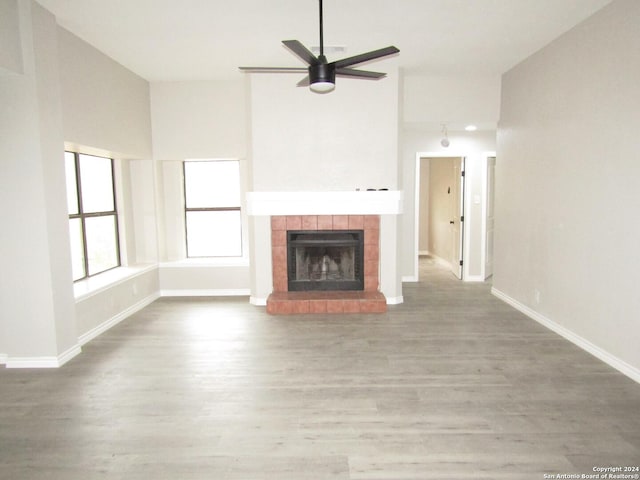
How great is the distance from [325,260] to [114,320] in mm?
2586

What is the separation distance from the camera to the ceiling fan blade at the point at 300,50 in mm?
2490

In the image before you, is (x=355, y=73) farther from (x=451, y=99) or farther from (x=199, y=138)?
(x=199, y=138)

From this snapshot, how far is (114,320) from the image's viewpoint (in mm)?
4434

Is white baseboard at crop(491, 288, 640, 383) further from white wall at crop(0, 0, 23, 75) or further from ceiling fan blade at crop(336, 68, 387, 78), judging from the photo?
white wall at crop(0, 0, 23, 75)

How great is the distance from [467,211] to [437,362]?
3.76 metres

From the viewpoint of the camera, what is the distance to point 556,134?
13.1ft

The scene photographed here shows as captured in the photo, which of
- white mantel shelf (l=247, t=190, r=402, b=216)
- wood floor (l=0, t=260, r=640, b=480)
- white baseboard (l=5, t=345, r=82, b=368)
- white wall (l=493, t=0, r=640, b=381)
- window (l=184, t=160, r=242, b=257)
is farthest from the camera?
window (l=184, t=160, r=242, b=257)

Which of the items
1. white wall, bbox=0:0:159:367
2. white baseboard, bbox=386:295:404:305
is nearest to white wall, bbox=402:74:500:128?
white baseboard, bbox=386:295:404:305

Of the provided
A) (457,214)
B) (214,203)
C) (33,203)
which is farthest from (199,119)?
(457,214)

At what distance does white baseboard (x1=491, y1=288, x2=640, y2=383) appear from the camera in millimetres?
3024

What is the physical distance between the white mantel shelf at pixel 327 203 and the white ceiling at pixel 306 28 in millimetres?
1544

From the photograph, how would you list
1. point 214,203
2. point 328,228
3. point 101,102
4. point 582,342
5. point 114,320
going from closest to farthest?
point 582,342 → point 101,102 → point 114,320 → point 328,228 → point 214,203

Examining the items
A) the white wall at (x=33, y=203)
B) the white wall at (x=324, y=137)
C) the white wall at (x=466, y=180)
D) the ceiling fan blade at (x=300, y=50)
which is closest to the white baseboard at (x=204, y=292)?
the white wall at (x=324, y=137)

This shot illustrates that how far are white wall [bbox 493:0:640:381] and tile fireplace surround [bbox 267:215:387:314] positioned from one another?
176cm
